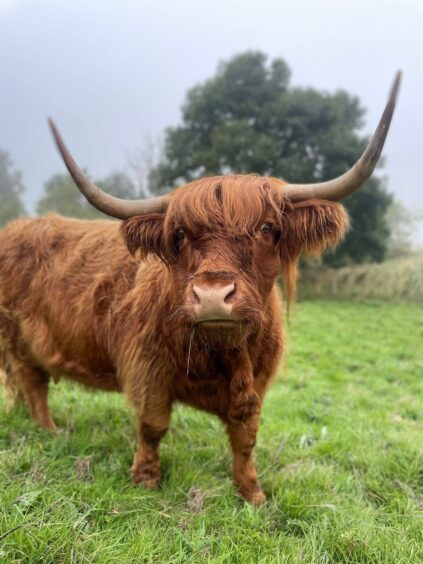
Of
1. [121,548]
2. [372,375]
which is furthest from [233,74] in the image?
[121,548]

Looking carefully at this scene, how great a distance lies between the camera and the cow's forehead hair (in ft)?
7.32

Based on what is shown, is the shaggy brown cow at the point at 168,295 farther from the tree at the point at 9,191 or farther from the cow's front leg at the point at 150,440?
the tree at the point at 9,191

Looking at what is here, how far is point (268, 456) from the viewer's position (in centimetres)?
346

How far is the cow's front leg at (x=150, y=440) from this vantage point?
9.49 feet

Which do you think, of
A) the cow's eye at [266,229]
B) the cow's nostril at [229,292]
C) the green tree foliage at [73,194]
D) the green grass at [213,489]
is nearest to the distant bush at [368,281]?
the green tree foliage at [73,194]

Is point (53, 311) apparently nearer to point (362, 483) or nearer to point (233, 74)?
point (362, 483)

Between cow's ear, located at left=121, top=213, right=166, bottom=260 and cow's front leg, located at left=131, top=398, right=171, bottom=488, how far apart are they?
0.96m

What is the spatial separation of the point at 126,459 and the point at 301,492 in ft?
3.88

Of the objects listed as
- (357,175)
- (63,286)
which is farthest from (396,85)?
(63,286)

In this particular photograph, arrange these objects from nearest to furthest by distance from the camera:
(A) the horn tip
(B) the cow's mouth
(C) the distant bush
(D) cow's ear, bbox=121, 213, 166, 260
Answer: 1. (A) the horn tip
2. (B) the cow's mouth
3. (D) cow's ear, bbox=121, 213, 166, 260
4. (C) the distant bush

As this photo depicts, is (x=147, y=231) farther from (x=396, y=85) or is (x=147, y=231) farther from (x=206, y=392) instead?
(x=396, y=85)

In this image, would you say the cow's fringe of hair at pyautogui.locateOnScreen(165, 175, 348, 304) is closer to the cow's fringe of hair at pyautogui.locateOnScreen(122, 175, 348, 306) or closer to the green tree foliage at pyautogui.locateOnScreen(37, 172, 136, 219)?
the cow's fringe of hair at pyautogui.locateOnScreen(122, 175, 348, 306)

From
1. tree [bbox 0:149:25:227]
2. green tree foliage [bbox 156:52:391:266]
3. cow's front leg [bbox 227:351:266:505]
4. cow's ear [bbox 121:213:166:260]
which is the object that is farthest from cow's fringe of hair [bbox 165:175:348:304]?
tree [bbox 0:149:25:227]

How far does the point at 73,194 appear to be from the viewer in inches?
1267
